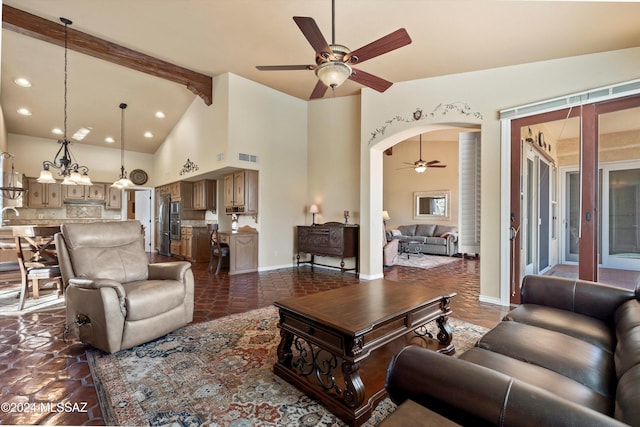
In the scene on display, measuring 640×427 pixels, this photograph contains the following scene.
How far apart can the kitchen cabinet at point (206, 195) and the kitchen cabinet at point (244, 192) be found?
143cm

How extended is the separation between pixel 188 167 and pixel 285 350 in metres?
6.15

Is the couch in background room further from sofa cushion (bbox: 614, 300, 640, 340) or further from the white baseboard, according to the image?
sofa cushion (bbox: 614, 300, 640, 340)

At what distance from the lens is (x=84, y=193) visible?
27.2 ft

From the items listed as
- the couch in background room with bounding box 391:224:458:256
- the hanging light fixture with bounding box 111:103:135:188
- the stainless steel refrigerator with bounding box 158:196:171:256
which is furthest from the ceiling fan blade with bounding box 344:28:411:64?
the stainless steel refrigerator with bounding box 158:196:171:256

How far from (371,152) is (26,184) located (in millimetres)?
8674

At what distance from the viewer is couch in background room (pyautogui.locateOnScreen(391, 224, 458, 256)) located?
324 inches

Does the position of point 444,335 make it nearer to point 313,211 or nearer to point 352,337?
point 352,337

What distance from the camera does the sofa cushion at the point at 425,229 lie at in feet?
29.5

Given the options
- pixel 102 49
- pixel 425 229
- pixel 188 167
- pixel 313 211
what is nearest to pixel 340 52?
pixel 313 211

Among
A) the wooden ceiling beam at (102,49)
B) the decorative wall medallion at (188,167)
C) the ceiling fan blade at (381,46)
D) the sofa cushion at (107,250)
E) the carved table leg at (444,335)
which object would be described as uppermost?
the wooden ceiling beam at (102,49)

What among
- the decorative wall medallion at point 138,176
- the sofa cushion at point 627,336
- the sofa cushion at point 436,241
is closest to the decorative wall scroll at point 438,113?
the sofa cushion at point 627,336

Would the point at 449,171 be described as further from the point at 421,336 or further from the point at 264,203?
the point at 421,336

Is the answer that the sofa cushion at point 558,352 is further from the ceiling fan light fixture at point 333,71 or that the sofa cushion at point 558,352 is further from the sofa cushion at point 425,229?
the sofa cushion at point 425,229

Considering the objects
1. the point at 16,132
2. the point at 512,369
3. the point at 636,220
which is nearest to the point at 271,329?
the point at 512,369
